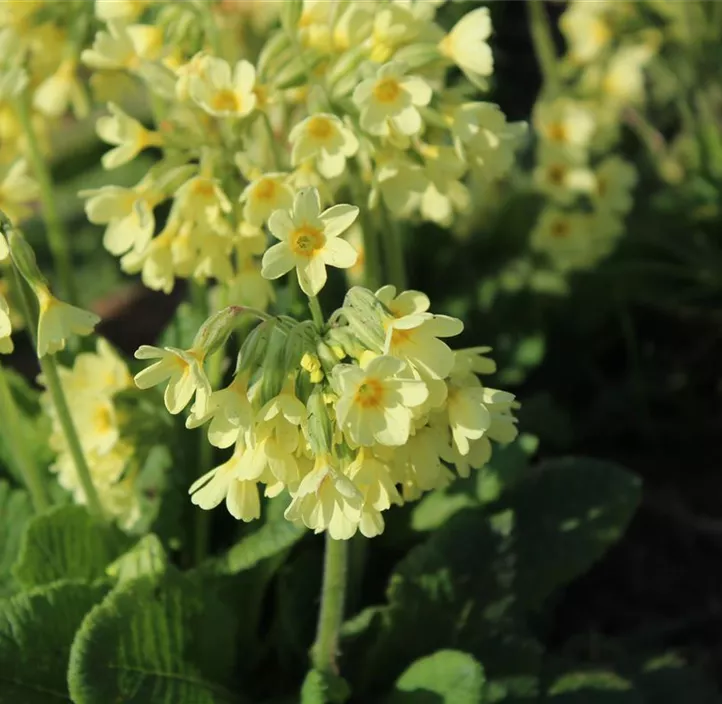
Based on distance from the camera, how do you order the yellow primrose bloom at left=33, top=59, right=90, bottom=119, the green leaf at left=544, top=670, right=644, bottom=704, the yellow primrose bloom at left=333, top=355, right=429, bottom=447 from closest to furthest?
the yellow primrose bloom at left=333, top=355, right=429, bottom=447 < the green leaf at left=544, top=670, right=644, bottom=704 < the yellow primrose bloom at left=33, top=59, right=90, bottom=119

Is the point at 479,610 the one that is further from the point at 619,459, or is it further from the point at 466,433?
the point at 619,459

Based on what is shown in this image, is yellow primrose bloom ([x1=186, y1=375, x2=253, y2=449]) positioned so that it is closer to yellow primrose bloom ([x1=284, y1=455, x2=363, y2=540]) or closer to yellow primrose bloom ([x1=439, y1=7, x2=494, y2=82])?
yellow primrose bloom ([x1=284, y1=455, x2=363, y2=540])

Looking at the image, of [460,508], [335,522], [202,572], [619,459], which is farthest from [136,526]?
[619,459]

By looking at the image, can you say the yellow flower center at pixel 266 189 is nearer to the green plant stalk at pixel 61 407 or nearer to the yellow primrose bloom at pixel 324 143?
the yellow primrose bloom at pixel 324 143

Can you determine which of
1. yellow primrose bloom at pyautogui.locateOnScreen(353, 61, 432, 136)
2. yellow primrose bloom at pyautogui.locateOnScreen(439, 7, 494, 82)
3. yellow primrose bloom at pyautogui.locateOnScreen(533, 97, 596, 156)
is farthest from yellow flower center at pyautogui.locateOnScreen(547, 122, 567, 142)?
yellow primrose bloom at pyautogui.locateOnScreen(353, 61, 432, 136)

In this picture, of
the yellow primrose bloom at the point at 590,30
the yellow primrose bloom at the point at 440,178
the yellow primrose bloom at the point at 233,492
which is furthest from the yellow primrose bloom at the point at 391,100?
the yellow primrose bloom at the point at 590,30

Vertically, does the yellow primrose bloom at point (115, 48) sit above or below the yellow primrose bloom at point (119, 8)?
below

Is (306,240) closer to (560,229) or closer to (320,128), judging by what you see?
(320,128)
